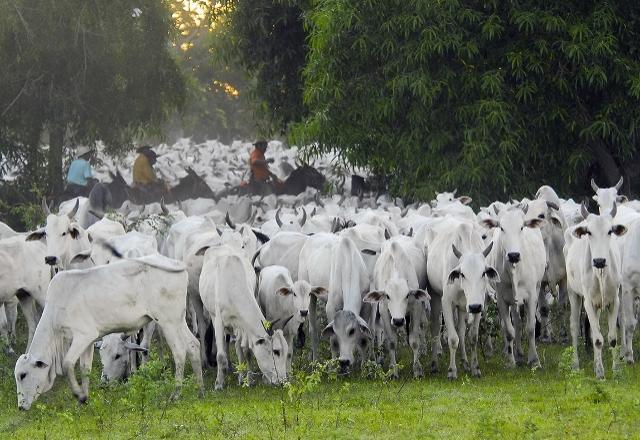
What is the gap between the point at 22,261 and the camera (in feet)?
49.3

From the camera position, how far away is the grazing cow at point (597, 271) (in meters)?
12.2

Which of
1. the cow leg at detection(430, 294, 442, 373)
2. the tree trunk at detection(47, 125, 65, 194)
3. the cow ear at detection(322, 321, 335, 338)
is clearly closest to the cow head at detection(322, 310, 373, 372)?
the cow ear at detection(322, 321, 335, 338)

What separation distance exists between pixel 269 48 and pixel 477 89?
6073 mm

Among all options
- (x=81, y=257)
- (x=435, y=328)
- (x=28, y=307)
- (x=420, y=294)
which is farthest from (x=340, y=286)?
(x=28, y=307)

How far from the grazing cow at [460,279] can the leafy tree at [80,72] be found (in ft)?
40.0

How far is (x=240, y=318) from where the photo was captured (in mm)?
12711

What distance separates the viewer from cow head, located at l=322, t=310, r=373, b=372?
1303cm

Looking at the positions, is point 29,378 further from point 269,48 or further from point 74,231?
point 269,48

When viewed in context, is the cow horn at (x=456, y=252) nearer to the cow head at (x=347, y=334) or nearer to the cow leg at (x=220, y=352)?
the cow head at (x=347, y=334)

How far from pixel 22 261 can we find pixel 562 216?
6203 millimetres

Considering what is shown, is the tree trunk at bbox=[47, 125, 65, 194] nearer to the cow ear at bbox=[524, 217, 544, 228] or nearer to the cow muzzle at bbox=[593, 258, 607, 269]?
the cow ear at bbox=[524, 217, 544, 228]

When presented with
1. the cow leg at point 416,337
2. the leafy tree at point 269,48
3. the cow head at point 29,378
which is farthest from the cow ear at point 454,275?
the leafy tree at point 269,48

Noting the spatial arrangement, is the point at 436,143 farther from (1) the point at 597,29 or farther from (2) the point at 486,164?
(1) the point at 597,29

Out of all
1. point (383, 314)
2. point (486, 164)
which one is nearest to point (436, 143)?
point (486, 164)
